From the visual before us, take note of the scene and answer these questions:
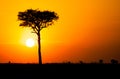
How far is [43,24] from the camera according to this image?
83.3 metres

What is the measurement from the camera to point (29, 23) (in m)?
83.3
